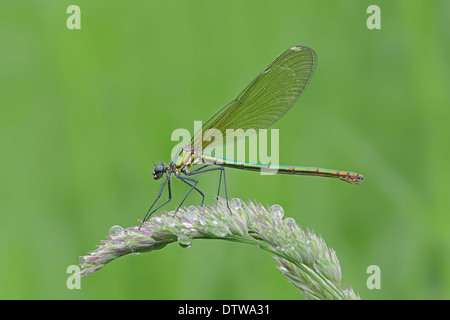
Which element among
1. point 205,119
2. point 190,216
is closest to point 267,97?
point 205,119

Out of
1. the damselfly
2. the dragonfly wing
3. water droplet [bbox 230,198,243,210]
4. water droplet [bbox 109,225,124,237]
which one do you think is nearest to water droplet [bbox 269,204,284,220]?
water droplet [bbox 230,198,243,210]

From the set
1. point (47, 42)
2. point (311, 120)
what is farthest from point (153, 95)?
point (311, 120)

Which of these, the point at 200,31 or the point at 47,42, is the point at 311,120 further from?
the point at 47,42

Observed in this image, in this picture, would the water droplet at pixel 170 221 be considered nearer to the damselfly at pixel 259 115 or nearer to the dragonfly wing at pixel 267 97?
the damselfly at pixel 259 115

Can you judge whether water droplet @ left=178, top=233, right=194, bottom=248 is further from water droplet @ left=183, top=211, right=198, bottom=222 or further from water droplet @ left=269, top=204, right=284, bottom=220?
water droplet @ left=269, top=204, right=284, bottom=220

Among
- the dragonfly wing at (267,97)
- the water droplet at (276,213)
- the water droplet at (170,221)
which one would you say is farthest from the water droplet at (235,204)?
the dragonfly wing at (267,97)

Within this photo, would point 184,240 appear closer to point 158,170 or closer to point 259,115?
point 158,170
